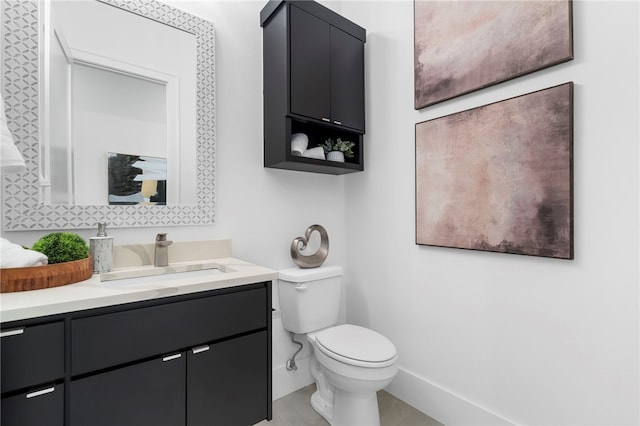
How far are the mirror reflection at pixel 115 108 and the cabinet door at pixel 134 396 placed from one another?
75 cm

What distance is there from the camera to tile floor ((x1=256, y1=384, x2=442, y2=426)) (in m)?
1.67

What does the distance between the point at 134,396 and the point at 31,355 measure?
0.31 meters

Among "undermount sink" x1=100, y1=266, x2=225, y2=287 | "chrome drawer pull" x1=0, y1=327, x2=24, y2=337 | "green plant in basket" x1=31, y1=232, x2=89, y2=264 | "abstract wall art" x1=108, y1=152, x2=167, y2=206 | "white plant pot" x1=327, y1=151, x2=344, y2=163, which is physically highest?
"white plant pot" x1=327, y1=151, x2=344, y2=163

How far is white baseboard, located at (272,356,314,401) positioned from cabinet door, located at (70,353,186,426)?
2.91 feet

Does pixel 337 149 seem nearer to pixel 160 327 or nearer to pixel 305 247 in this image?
pixel 305 247

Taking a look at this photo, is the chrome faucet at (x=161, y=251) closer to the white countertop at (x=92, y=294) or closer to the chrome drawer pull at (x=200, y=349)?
the white countertop at (x=92, y=294)

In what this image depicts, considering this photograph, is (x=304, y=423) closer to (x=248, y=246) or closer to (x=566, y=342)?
Answer: (x=248, y=246)

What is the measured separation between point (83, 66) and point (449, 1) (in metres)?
1.75

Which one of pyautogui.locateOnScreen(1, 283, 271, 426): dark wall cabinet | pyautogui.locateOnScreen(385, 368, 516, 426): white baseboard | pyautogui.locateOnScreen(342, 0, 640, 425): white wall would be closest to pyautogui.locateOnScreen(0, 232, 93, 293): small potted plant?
pyautogui.locateOnScreen(1, 283, 271, 426): dark wall cabinet

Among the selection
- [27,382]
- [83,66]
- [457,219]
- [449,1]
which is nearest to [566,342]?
[457,219]

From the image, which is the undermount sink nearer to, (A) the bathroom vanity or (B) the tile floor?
(A) the bathroom vanity

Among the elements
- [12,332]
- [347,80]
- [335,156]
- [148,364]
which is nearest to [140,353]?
[148,364]

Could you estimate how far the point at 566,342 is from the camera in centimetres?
127

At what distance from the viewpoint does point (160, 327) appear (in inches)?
40.7
